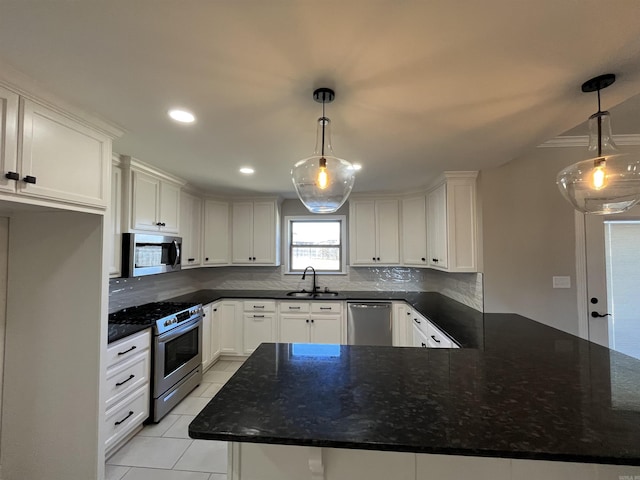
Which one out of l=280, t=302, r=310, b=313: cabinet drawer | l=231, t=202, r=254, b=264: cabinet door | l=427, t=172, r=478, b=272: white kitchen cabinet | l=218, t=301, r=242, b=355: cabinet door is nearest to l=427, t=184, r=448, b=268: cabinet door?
l=427, t=172, r=478, b=272: white kitchen cabinet

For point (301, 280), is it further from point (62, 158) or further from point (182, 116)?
point (62, 158)

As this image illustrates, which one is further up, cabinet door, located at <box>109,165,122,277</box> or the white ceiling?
the white ceiling

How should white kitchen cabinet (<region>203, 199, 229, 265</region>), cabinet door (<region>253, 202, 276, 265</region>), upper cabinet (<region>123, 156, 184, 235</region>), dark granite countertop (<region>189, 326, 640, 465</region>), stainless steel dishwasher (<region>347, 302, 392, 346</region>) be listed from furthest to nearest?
cabinet door (<region>253, 202, 276, 265</region>), white kitchen cabinet (<region>203, 199, 229, 265</region>), stainless steel dishwasher (<region>347, 302, 392, 346</region>), upper cabinet (<region>123, 156, 184, 235</region>), dark granite countertop (<region>189, 326, 640, 465</region>)

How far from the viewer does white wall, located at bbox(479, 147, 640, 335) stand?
2717mm

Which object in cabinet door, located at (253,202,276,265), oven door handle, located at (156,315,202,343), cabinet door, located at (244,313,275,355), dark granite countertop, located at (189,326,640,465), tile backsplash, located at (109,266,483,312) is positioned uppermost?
cabinet door, located at (253,202,276,265)

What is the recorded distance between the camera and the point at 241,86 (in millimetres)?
1409

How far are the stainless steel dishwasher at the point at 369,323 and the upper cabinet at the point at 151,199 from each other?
2462 mm

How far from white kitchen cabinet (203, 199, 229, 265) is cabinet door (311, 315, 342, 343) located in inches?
63.1

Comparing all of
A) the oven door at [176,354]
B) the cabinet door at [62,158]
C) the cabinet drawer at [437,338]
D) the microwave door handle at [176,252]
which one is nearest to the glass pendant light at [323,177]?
the cabinet door at [62,158]

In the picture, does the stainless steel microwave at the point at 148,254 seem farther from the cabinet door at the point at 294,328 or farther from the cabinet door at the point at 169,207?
the cabinet door at the point at 294,328

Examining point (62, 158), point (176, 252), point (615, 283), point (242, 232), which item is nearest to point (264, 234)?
point (242, 232)

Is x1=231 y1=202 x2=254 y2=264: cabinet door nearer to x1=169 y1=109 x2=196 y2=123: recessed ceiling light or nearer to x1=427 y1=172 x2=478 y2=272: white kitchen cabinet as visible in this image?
x1=169 y1=109 x2=196 y2=123: recessed ceiling light

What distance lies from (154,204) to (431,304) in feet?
10.8

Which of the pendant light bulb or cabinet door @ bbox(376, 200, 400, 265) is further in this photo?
cabinet door @ bbox(376, 200, 400, 265)
